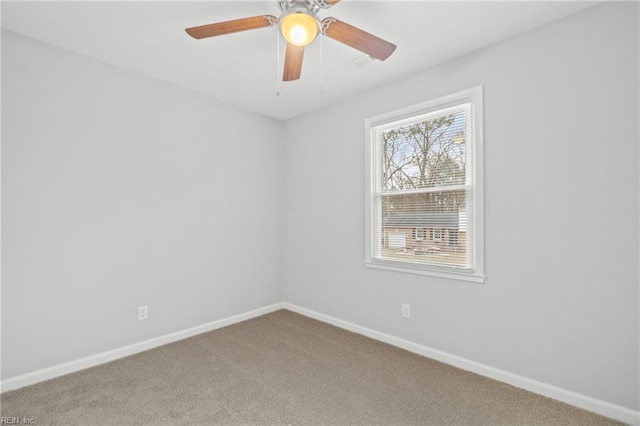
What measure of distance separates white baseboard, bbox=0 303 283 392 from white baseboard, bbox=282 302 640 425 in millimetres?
1381

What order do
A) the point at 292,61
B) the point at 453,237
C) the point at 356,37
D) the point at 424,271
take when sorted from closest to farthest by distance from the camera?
1. the point at 356,37
2. the point at 292,61
3. the point at 453,237
4. the point at 424,271

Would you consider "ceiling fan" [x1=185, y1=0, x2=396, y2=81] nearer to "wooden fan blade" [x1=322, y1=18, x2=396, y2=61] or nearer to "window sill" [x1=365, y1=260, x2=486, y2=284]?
"wooden fan blade" [x1=322, y1=18, x2=396, y2=61]

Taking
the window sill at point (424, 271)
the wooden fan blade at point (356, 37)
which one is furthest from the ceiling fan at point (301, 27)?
the window sill at point (424, 271)

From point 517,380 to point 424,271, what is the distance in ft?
3.27

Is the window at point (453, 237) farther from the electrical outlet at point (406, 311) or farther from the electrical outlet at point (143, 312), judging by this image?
the electrical outlet at point (143, 312)

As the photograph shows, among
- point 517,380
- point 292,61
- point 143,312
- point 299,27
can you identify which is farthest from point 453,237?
point 143,312

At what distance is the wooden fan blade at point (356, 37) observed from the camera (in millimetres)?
1717

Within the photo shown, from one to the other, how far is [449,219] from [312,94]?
1.89 meters

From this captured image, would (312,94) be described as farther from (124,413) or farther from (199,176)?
(124,413)

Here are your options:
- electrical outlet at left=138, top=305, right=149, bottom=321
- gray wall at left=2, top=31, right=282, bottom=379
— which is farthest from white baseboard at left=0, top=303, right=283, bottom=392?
electrical outlet at left=138, top=305, right=149, bottom=321

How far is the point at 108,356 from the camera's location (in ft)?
8.57

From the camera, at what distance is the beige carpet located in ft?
6.26

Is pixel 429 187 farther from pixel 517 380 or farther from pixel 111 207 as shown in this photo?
pixel 111 207

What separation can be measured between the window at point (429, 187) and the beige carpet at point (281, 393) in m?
0.84
